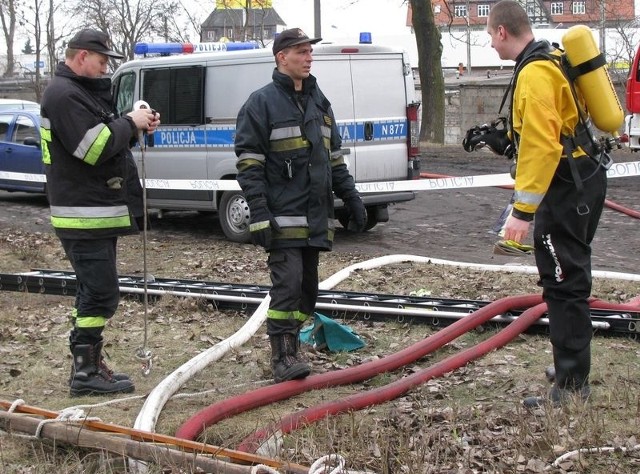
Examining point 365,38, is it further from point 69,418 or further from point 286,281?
point 69,418

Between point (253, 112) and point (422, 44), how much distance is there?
809 inches

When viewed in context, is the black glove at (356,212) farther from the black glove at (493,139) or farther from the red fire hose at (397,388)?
the red fire hose at (397,388)

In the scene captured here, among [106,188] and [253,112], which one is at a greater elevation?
[253,112]

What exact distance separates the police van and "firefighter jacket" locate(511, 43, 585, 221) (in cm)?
631

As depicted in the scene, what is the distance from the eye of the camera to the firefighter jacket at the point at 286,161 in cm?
537

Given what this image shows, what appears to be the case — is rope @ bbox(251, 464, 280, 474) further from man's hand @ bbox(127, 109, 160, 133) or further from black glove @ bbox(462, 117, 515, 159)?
man's hand @ bbox(127, 109, 160, 133)

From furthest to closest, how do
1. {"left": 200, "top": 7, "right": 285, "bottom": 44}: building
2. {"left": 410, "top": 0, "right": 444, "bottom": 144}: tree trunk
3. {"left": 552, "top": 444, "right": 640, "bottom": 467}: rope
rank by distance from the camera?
1. {"left": 200, "top": 7, "right": 285, "bottom": 44}: building
2. {"left": 410, "top": 0, "right": 444, "bottom": 144}: tree trunk
3. {"left": 552, "top": 444, "right": 640, "bottom": 467}: rope

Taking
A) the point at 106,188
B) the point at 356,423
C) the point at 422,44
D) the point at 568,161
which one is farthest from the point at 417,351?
the point at 422,44

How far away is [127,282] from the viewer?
8.26 meters

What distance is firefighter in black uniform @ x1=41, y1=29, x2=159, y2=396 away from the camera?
5.23 metres

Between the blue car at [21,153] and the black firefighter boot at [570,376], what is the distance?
1180 cm

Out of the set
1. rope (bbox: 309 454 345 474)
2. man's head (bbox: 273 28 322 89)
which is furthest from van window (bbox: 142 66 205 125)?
rope (bbox: 309 454 345 474)

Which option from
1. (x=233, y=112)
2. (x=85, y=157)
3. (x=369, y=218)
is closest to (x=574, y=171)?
(x=85, y=157)

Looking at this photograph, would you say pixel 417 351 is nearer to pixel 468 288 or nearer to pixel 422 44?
pixel 468 288
